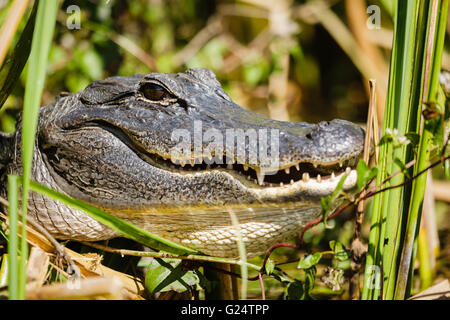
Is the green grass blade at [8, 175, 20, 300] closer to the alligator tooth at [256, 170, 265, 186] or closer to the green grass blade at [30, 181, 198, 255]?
the green grass blade at [30, 181, 198, 255]

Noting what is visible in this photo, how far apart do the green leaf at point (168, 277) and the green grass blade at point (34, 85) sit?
71cm

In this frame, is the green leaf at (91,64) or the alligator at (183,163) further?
the green leaf at (91,64)

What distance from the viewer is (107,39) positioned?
4277 mm

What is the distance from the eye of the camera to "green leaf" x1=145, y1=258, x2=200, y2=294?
2.02 meters

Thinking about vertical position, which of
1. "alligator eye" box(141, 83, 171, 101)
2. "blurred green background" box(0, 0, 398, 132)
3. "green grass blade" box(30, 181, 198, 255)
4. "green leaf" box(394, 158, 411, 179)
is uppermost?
"blurred green background" box(0, 0, 398, 132)

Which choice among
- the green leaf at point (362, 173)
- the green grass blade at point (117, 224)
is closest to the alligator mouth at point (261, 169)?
the green leaf at point (362, 173)

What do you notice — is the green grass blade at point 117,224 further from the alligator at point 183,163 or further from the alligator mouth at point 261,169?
the alligator mouth at point 261,169

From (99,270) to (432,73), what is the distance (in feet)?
4.73

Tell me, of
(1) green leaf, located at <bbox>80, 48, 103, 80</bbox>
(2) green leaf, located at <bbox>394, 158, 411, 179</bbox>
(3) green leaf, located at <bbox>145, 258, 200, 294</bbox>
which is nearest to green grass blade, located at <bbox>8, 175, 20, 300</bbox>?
(3) green leaf, located at <bbox>145, 258, 200, 294</bbox>

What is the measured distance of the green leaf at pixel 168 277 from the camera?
79.6 inches

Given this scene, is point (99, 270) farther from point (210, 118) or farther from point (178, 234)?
point (210, 118)

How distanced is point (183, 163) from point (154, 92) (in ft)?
1.34
